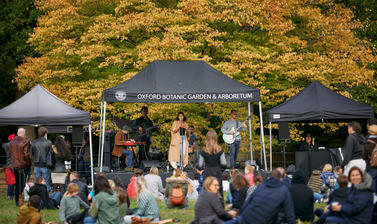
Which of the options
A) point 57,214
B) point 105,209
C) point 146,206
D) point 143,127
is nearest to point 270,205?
point 105,209

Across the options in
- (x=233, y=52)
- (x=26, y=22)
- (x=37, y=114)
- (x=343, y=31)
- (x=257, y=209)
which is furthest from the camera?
(x=26, y=22)

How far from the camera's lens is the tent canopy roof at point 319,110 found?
54.5 feet

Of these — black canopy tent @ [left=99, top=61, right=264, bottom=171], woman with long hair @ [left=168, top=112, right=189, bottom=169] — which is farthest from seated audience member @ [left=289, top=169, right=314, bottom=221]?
woman with long hair @ [left=168, top=112, right=189, bottom=169]

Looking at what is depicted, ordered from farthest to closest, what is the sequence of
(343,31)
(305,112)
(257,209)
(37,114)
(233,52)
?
(343,31)
(233,52)
(305,112)
(37,114)
(257,209)

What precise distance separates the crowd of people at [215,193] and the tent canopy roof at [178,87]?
2.41m

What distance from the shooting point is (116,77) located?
21.1 m

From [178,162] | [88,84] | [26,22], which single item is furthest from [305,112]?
[26,22]

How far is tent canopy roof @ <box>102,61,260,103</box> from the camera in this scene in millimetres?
15625

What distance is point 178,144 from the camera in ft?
55.2

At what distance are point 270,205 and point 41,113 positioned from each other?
849 centimetres

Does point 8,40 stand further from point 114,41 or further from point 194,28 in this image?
point 194,28

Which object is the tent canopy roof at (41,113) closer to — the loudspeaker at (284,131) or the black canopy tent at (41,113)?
the black canopy tent at (41,113)

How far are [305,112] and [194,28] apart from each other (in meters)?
5.89

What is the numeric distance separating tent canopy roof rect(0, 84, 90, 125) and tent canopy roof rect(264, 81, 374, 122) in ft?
18.3
